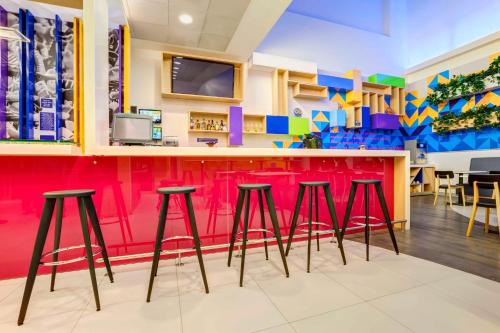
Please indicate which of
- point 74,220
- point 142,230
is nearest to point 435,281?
point 142,230

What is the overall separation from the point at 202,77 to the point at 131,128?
3069 mm

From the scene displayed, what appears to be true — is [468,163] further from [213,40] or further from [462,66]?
[213,40]

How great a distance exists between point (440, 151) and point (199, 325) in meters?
7.97

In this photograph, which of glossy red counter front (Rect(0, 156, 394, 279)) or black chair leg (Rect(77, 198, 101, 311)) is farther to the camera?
glossy red counter front (Rect(0, 156, 394, 279))

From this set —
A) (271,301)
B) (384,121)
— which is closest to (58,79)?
(271,301)

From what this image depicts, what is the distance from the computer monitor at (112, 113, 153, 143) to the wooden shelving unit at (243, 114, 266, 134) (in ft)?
10.6

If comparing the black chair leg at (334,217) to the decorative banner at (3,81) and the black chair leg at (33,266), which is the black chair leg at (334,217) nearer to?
the black chair leg at (33,266)

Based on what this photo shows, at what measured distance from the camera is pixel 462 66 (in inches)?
246

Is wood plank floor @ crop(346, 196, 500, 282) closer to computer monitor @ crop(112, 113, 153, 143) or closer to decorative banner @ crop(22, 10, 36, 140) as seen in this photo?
computer monitor @ crop(112, 113, 153, 143)

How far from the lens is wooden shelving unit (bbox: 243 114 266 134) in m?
5.29

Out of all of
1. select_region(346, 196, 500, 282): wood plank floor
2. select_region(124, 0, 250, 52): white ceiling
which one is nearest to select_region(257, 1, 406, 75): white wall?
select_region(124, 0, 250, 52): white ceiling

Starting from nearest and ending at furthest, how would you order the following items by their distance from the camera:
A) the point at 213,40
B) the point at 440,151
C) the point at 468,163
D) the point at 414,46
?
the point at 213,40, the point at 468,163, the point at 440,151, the point at 414,46

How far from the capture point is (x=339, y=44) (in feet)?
21.7

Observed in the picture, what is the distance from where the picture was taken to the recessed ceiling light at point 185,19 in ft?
12.6
